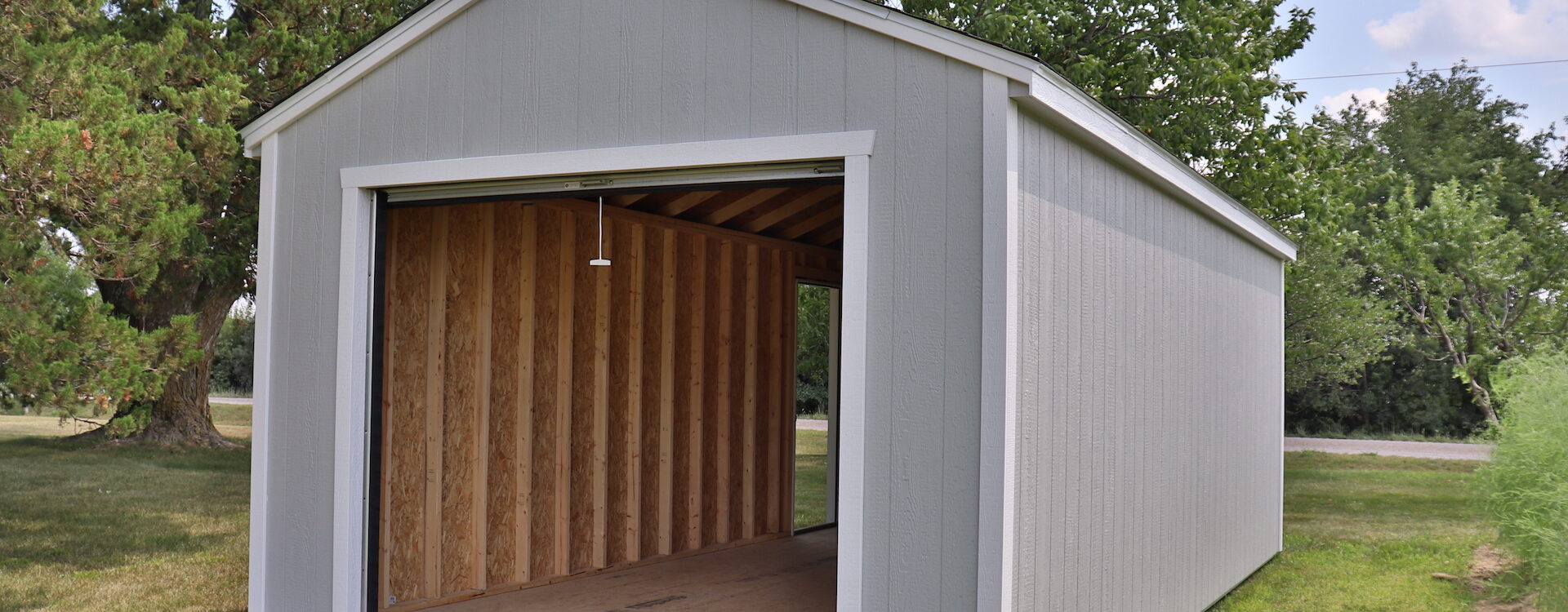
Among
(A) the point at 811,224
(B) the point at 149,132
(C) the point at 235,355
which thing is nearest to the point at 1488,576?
(A) the point at 811,224

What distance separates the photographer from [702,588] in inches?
257

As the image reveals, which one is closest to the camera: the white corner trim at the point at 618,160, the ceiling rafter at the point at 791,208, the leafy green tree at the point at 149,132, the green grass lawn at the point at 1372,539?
the white corner trim at the point at 618,160

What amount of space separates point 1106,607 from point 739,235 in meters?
4.04

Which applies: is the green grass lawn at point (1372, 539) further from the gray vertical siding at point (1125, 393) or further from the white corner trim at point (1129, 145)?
the white corner trim at point (1129, 145)

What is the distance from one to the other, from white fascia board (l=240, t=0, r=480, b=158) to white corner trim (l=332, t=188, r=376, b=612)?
486 mm

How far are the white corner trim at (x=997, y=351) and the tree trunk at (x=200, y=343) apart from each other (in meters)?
8.68

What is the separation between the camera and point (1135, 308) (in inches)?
204

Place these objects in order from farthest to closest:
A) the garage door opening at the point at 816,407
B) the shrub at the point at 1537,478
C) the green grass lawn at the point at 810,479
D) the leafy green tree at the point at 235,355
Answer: the leafy green tree at the point at 235,355 < the green grass lawn at the point at 810,479 < the garage door opening at the point at 816,407 < the shrub at the point at 1537,478

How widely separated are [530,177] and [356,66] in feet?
3.40

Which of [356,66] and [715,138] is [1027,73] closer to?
[715,138]

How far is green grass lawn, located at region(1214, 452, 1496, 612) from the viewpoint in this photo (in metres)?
7.26

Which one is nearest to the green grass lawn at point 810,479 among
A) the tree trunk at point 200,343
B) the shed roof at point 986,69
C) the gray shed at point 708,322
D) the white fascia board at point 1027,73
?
the gray shed at point 708,322

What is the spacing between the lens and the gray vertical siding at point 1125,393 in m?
4.05

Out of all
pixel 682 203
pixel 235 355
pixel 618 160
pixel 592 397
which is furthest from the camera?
pixel 235 355
